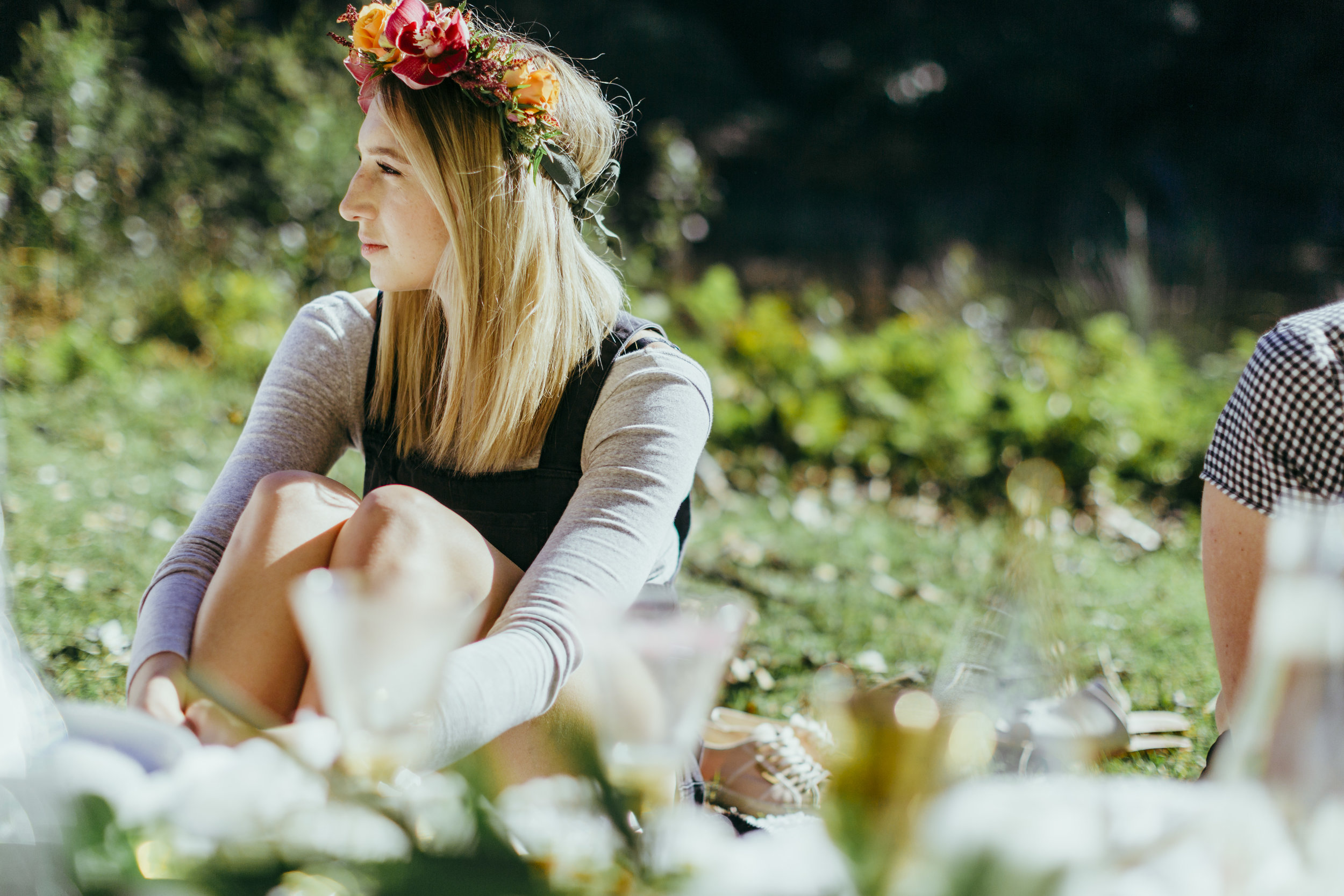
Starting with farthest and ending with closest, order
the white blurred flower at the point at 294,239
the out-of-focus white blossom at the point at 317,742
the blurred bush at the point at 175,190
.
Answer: the white blurred flower at the point at 294,239 < the blurred bush at the point at 175,190 < the out-of-focus white blossom at the point at 317,742

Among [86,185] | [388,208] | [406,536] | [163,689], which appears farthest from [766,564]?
[86,185]

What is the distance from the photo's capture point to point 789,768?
6.68 feet

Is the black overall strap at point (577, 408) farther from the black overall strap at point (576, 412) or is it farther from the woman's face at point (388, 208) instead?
the woman's face at point (388, 208)

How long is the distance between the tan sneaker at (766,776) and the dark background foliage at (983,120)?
733cm

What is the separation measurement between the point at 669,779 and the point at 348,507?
90 centimetres

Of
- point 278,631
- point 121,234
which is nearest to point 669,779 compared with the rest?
point 278,631

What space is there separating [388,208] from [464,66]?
248mm

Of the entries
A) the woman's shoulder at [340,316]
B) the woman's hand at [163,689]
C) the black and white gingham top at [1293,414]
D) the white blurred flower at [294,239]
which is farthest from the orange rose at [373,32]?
the white blurred flower at [294,239]

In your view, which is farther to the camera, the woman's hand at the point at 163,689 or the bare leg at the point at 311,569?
the bare leg at the point at 311,569

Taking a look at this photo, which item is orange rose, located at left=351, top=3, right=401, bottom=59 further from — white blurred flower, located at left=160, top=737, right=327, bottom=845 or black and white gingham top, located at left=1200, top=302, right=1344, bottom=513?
black and white gingham top, located at left=1200, top=302, right=1344, bottom=513

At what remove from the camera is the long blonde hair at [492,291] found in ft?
5.47

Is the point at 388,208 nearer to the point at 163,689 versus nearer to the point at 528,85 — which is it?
the point at 528,85

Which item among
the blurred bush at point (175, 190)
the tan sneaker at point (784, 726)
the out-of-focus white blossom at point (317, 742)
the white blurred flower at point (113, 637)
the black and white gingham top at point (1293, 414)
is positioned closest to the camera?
the out-of-focus white blossom at point (317, 742)

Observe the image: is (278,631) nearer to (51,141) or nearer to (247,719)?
(247,719)
